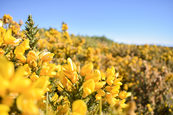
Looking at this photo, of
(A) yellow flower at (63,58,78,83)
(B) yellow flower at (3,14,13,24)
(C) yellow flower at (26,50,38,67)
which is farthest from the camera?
(B) yellow flower at (3,14,13,24)

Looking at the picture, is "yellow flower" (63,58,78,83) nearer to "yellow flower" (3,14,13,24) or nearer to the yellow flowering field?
the yellow flowering field

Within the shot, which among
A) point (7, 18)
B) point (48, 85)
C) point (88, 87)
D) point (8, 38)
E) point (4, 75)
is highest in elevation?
point (7, 18)

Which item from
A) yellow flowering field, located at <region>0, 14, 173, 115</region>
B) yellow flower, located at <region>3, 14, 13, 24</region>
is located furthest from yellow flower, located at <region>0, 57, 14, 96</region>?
yellow flower, located at <region>3, 14, 13, 24</region>

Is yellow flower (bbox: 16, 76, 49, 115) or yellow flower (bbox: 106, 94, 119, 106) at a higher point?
yellow flower (bbox: 16, 76, 49, 115)

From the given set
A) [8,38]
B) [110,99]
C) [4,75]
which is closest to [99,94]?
[110,99]

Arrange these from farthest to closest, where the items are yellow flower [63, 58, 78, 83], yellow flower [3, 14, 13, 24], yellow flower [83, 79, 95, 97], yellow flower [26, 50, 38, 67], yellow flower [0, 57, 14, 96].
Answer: yellow flower [3, 14, 13, 24]
yellow flower [26, 50, 38, 67]
yellow flower [63, 58, 78, 83]
yellow flower [83, 79, 95, 97]
yellow flower [0, 57, 14, 96]

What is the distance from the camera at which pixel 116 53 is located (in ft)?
31.4

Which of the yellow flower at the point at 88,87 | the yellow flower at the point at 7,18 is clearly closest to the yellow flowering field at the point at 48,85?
the yellow flower at the point at 88,87

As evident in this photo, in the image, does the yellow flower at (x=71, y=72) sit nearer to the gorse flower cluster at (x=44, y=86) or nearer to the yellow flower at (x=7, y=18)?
the gorse flower cluster at (x=44, y=86)

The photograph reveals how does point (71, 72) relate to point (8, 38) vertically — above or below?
below

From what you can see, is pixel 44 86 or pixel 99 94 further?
pixel 99 94

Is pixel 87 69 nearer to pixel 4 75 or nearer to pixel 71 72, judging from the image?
pixel 71 72

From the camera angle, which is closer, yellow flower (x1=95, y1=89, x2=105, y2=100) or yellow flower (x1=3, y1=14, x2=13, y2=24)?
yellow flower (x1=95, y1=89, x2=105, y2=100)

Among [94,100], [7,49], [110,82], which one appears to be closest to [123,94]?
[110,82]
